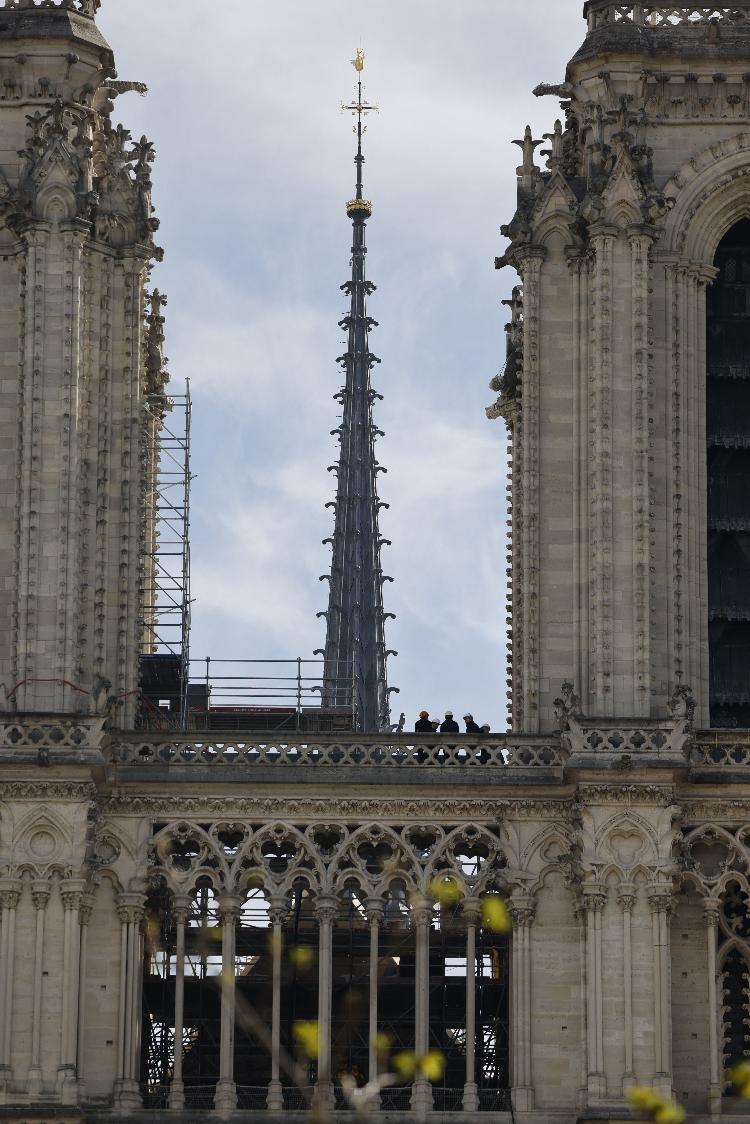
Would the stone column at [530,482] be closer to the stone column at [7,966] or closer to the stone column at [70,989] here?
the stone column at [70,989]

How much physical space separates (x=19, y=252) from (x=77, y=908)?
26.3 feet

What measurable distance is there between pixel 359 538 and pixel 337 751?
28877 millimetres

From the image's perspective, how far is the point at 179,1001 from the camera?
31.2 meters

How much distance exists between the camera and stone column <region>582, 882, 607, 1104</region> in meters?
30.3

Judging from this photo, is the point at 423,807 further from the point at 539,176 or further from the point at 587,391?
the point at 539,176

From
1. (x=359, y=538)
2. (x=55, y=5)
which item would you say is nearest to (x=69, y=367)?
(x=55, y=5)

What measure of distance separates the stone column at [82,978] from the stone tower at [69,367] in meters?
2.15

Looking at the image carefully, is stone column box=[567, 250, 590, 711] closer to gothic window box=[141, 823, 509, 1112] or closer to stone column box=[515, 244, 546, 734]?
stone column box=[515, 244, 546, 734]

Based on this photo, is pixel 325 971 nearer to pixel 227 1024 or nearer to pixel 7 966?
pixel 227 1024

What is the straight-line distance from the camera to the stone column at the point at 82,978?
30.8 m

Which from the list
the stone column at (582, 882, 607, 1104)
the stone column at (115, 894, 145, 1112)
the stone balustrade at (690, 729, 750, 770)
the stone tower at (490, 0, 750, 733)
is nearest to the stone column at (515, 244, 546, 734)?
the stone tower at (490, 0, 750, 733)

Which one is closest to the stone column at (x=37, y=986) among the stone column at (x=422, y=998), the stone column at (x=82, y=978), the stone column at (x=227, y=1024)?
the stone column at (x=82, y=978)

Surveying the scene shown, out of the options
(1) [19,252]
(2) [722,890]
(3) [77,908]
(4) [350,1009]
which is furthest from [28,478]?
(2) [722,890]

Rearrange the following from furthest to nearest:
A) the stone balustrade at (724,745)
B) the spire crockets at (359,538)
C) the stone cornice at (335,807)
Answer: the spire crockets at (359,538) → the stone balustrade at (724,745) → the stone cornice at (335,807)
